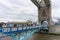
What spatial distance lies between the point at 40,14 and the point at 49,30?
24.1 feet

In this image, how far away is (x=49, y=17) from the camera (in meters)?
43.3

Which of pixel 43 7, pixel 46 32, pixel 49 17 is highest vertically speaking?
pixel 43 7

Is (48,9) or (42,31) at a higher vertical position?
(48,9)

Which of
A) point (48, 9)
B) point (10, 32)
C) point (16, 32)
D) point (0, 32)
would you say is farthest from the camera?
point (48, 9)

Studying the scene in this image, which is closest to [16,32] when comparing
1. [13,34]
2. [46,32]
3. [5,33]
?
[13,34]

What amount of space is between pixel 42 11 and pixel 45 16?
2110 millimetres

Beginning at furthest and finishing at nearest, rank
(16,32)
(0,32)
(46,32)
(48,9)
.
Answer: (48,9)
(46,32)
(16,32)
(0,32)

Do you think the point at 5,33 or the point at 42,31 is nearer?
the point at 5,33

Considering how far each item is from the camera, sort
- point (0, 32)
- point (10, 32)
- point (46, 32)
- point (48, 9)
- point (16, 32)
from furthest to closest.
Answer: point (48, 9), point (46, 32), point (16, 32), point (10, 32), point (0, 32)

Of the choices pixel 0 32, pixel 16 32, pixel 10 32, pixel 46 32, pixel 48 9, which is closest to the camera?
pixel 0 32

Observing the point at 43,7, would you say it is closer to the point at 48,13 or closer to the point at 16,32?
the point at 48,13

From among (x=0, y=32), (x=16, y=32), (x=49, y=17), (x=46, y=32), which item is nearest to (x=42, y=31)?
(x=46, y=32)

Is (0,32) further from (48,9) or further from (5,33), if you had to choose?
A: (48,9)

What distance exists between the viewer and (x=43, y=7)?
1702 inches
